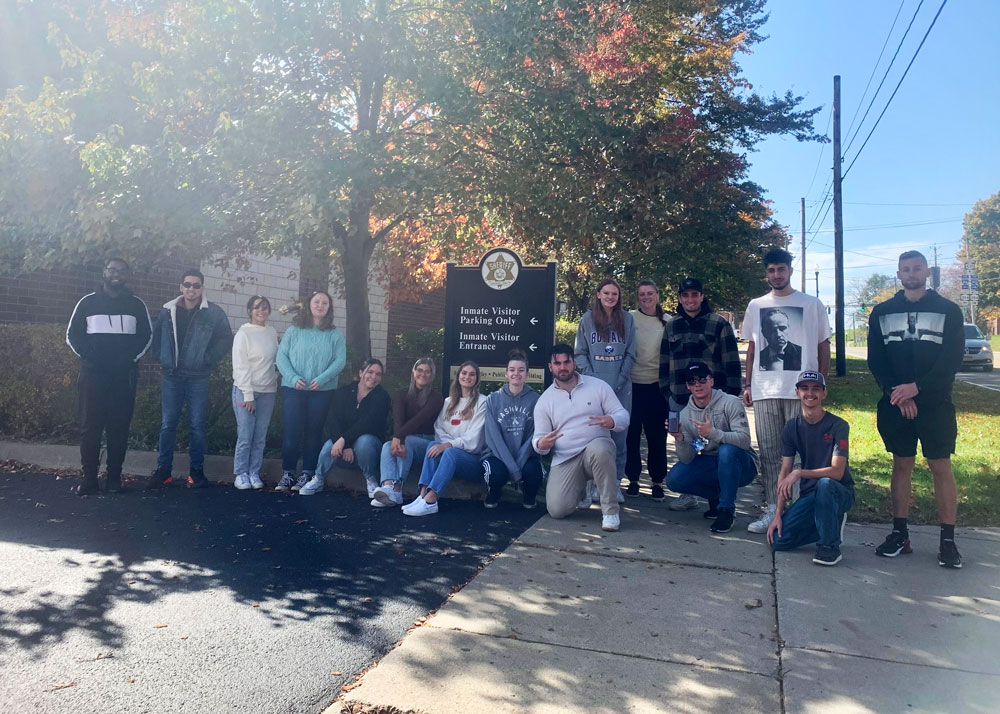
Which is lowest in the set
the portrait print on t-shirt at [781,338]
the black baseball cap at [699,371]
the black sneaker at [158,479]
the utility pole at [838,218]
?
the black sneaker at [158,479]

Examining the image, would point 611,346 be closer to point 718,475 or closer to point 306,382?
point 718,475

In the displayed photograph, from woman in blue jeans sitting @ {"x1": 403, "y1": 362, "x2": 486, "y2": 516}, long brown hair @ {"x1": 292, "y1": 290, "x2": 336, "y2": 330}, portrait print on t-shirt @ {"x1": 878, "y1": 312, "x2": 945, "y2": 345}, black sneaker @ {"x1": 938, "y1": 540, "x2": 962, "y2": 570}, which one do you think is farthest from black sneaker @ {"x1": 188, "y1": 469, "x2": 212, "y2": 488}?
black sneaker @ {"x1": 938, "y1": 540, "x2": 962, "y2": 570}

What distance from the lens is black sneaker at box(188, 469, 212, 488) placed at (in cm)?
764

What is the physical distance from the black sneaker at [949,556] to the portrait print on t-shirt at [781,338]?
1.53 metres

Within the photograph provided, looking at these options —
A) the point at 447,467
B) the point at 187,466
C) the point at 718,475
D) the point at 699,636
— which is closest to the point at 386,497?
the point at 447,467

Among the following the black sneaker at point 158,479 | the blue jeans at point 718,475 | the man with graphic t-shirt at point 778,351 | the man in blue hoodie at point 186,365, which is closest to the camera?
the man with graphic t-shirt at point 778,351

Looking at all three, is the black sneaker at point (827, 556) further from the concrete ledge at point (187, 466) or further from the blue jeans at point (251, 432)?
the blue jeans at point (251, 432)

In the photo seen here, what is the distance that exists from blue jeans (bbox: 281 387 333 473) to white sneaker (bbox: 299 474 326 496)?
0.60 ft

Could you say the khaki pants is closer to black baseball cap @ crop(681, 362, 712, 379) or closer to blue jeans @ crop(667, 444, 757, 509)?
blue jeans @ crop(667, 444, 757, 509)

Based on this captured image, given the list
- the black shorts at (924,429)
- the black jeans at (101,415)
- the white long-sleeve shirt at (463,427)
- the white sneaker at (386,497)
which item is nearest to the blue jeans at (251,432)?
the black jeans at (101,415)

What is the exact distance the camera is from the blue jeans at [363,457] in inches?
285

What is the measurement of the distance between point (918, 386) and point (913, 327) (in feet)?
1.27

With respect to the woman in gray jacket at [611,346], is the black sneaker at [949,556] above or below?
below

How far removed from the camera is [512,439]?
22.8 feet
